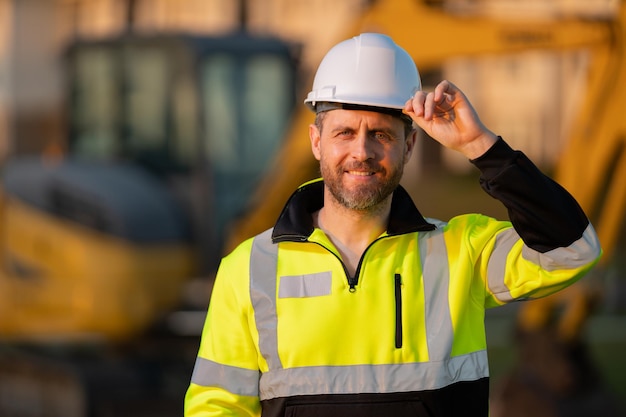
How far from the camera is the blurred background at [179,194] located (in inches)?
288

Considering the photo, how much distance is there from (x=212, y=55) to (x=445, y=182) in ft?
50.5

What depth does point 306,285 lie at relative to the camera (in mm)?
2631

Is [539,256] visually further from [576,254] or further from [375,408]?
[375,408]

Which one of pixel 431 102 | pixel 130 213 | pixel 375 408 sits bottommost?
pixel 130 213

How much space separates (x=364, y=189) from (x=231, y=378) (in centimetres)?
46

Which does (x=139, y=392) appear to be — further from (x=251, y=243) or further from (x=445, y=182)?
(x=445, y=182)

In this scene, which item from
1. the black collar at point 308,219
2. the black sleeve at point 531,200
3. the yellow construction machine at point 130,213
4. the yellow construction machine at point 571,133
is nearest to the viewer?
the black sleeve at point 531,200

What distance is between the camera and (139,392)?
27.6 feet

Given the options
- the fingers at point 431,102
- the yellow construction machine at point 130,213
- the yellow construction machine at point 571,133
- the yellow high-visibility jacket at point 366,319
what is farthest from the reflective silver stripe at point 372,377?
the yellow construction machine at point 130,213

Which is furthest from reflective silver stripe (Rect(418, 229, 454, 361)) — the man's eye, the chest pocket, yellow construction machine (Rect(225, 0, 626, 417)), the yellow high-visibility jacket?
yellow construction machine (Rect(225, 0, 626, 417))

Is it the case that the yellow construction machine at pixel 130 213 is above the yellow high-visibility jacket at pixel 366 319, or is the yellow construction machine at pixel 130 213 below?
below

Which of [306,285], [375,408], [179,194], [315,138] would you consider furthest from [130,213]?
[375,408]

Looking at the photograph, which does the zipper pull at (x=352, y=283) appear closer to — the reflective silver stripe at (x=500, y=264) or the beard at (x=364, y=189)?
the beard at (x=364, y=189)

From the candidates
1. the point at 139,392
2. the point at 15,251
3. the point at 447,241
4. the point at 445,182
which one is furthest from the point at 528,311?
the point at 445,182
